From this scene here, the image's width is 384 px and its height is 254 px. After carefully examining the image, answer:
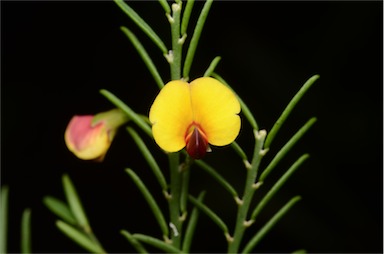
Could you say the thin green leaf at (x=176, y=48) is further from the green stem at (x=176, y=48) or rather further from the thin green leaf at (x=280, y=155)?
the thin green leaf at (x=280, y=155)

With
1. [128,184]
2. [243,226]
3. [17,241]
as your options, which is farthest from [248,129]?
[243,226]

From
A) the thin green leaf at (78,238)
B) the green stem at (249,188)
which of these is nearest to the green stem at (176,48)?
the green stem at (249,188)

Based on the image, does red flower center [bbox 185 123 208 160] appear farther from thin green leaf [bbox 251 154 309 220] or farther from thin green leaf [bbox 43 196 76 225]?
thin green leaf [bbox 43 196 76 225]

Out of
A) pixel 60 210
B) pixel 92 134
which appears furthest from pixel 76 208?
pixel 92 134

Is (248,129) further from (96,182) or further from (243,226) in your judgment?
(243,226)

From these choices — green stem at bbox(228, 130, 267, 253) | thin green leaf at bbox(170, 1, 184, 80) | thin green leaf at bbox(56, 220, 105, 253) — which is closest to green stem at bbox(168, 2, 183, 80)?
thin green leaf at bbox(170, 1, 184, 80)

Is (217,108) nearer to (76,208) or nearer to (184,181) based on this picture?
(184,181)

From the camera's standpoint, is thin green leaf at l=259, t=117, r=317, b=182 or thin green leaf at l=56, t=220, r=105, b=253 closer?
thin green leaf at l=259, t=117, r=317, b=182
